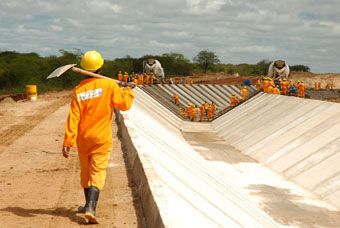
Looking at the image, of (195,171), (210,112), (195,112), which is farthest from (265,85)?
(195,171)

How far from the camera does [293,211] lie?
1224 centimetres

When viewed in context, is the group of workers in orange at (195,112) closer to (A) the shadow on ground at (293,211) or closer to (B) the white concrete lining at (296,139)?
(B) the white concrete lining at (296,139)

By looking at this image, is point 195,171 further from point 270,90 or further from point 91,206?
point 270,90

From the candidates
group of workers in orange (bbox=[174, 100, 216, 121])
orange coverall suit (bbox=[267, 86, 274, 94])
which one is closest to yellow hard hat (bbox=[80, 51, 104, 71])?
orange coverall suit (bbox=[267, 86, 274, 94])

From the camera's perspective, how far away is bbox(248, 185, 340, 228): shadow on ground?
1130cm

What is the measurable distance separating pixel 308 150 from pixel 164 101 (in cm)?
2001

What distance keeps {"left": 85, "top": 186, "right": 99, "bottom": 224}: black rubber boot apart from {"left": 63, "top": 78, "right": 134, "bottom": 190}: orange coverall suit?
0.08 m

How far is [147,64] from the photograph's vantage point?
40625mm

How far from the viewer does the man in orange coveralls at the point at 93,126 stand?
16.8 feet

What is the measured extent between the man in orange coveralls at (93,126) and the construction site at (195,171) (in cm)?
65

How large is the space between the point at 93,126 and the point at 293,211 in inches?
359

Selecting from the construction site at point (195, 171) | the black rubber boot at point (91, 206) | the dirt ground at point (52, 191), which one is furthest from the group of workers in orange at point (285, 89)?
the black rubber boot at point (91, 206)

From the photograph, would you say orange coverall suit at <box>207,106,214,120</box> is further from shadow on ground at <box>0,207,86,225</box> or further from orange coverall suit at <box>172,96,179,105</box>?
shadow on ground at <box>0,207,86,225</box>

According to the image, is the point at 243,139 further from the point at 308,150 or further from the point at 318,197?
the point at 318,197
